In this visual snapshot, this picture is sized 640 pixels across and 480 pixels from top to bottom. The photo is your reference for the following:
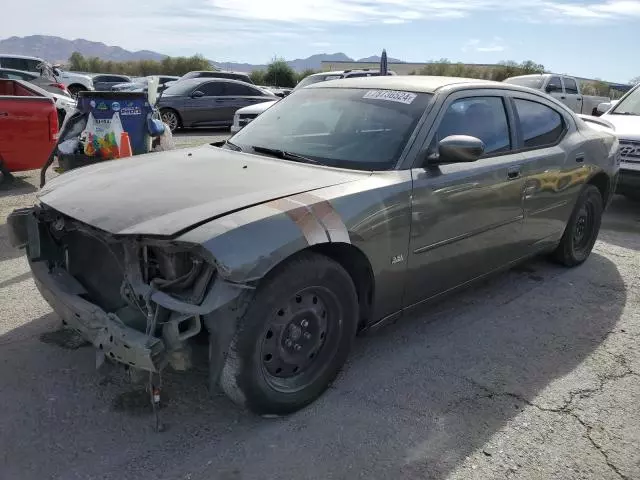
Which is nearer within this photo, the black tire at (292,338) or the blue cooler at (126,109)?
the black tire at (292,338)

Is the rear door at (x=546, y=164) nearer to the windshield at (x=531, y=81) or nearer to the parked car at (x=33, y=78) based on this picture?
the windshield at (x=531, y=81)

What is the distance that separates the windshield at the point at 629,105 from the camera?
8727mm

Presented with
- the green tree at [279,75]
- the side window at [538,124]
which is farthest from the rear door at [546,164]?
the green tree at [279,75]

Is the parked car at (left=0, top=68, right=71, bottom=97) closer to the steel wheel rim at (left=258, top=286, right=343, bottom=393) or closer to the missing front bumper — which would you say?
the missing front bumper

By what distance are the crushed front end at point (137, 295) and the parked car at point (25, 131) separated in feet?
17.0

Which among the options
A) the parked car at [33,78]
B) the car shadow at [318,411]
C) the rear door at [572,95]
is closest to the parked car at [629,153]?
the car shadow at [318,411]

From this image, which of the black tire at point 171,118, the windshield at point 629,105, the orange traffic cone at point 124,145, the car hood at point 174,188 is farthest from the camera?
the black tire at point 171,118

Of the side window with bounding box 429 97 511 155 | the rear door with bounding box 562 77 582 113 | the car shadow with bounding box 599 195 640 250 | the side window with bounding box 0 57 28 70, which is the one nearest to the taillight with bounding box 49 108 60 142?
the side window with bounding box 429 97 511 155

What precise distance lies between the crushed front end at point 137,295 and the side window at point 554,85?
16680 millimetres

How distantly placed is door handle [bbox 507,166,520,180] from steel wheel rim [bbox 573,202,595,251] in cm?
145

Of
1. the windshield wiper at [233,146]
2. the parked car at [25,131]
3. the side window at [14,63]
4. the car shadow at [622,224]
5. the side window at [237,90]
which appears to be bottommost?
the car shadow at [622,224]

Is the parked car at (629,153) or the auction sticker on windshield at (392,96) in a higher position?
the auction sticker on windshield at (392,96)

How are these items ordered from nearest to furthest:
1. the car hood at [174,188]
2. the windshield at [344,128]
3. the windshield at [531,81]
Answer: the car hood at [174,188] < the windshield at [344,128] < the windshield at [531,81]

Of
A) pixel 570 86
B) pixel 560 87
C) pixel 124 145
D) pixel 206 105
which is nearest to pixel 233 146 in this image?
pixel 124 145
